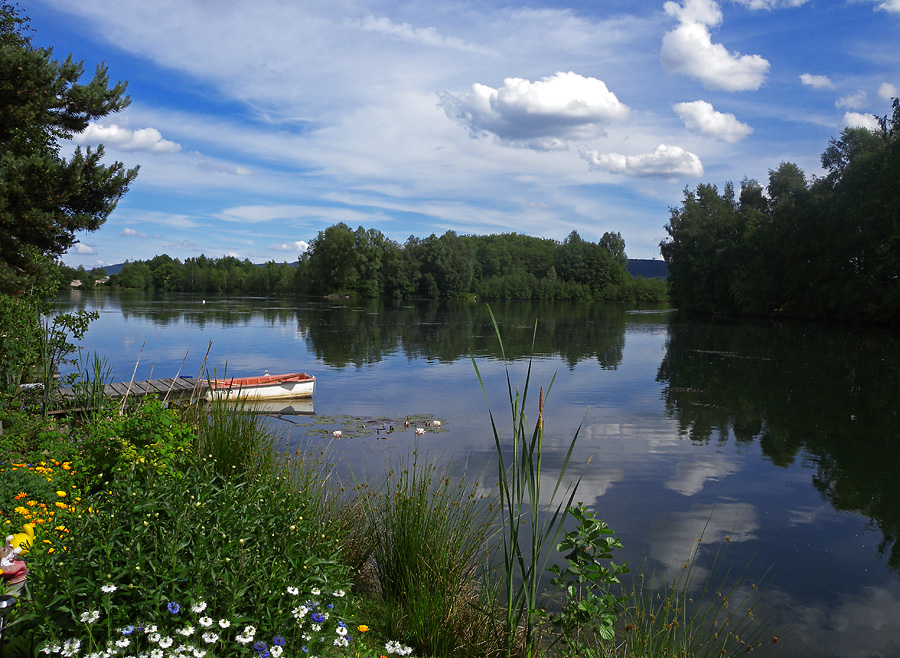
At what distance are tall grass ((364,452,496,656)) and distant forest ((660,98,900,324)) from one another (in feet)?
119

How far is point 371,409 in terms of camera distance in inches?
508

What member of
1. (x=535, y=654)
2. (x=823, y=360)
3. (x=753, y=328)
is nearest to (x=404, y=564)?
(x=535, y=654)

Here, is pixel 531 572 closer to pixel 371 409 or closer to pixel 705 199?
pixel 371 409

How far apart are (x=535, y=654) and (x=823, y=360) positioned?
75.2ft

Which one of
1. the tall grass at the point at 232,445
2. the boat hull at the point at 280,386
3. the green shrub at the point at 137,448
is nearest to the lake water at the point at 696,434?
the boat hull at the point at 280,386

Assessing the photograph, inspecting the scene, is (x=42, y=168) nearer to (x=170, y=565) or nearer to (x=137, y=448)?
(x=137, y=448)

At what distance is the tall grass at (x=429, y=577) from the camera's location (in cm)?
344

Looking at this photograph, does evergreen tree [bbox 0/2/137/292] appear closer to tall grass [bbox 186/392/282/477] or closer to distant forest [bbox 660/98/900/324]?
tall grass [bbox 186/392/282/477]

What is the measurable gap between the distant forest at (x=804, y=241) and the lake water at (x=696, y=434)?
10.4m

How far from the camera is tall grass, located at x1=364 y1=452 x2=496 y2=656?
3.44 meters

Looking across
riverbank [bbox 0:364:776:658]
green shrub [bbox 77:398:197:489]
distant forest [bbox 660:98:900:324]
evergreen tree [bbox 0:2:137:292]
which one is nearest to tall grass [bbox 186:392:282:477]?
riverbank [bbox 0:364:776:658]

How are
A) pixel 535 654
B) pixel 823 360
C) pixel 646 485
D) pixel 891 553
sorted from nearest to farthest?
pixel 535 654 < pixel 891 553 < pixel 646 485 < pixel 823 360

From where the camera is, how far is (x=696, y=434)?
11562 millimetres

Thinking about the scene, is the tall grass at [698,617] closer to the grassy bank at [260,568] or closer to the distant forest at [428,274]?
the grassy bank at [260,568]
